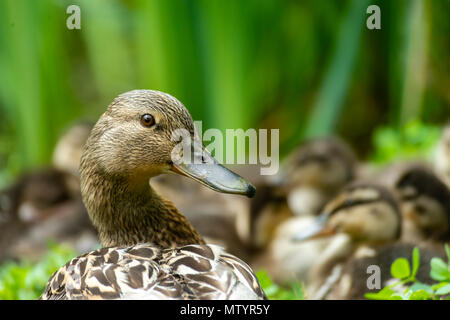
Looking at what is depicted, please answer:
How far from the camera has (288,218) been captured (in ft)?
12.3

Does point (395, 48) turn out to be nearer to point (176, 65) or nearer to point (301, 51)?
point (301, 51)

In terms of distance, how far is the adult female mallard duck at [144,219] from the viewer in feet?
5.09

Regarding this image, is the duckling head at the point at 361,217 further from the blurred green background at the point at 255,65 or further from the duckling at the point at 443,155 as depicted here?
the blurred green background at the point at 255,65

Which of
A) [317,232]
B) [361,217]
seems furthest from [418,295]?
[317,232]

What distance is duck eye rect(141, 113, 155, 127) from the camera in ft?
6.31

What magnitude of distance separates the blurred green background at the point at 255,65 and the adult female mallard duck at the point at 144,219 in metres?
2.06

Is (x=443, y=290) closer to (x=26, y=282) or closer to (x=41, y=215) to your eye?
(x=26, y=282)

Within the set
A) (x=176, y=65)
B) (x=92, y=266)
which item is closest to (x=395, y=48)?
(x=176, y=65)

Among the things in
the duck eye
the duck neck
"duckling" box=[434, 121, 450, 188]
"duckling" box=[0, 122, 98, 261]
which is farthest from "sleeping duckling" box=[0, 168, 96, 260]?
"duckling" box=[434, 121, 450, 188]

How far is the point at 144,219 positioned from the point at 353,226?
1369mm

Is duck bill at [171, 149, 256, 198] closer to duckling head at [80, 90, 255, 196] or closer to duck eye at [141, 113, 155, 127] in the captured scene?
duckling head at [80, 90, 255, 196]

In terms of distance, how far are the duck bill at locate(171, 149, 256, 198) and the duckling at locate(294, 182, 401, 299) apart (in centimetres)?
114

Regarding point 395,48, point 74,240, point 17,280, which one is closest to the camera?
point 17,280

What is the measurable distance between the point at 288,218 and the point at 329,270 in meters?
0.91
